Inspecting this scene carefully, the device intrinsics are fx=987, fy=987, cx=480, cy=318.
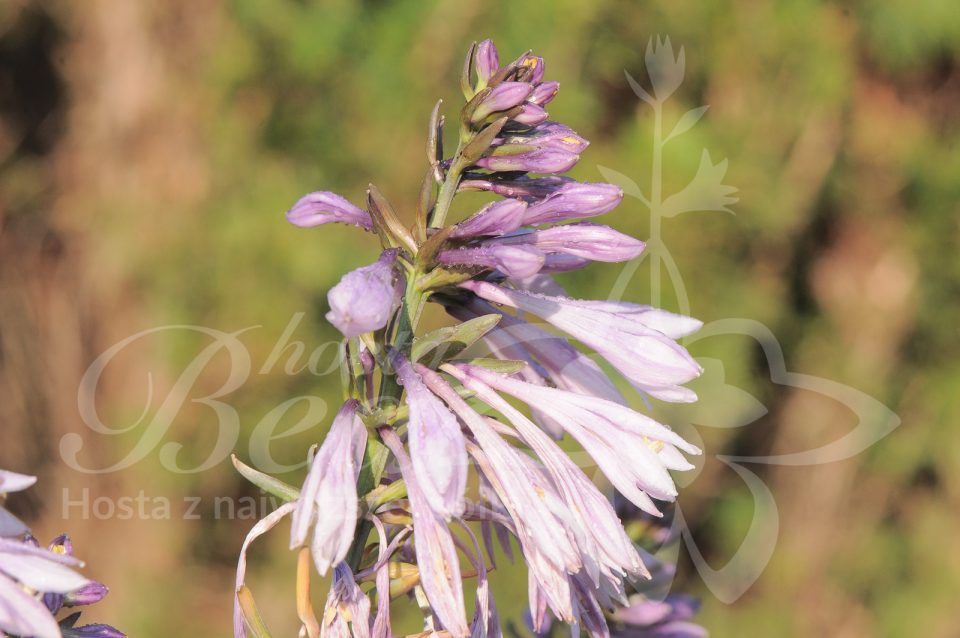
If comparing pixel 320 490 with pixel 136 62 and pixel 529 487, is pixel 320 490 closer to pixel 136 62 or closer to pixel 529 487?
pixel 529 487

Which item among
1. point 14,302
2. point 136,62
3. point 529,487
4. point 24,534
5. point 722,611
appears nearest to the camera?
point 24,534

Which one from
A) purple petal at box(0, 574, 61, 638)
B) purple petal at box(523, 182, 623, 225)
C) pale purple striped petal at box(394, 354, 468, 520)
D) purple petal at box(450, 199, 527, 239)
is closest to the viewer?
purple petal at box(0, 574, 61, 638)

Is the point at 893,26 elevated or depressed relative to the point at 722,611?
elevated

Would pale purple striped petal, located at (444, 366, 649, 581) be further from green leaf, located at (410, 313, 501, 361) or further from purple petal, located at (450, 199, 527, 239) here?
purple petal, located at (450, 199, 527, 239)

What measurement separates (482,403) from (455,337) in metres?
0.10

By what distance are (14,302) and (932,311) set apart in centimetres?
438

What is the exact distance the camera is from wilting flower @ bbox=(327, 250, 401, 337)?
0.96 metres

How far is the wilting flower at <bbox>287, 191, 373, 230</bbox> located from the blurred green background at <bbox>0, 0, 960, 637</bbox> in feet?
8.50

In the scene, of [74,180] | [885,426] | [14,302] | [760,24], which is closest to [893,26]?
[760,24]

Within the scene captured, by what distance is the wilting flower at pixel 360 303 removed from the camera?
96cm

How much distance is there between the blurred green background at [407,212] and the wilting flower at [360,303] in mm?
2758

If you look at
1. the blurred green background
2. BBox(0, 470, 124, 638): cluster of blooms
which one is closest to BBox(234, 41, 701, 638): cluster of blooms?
BBox(0, 470, 124, 638): cluster of blooms

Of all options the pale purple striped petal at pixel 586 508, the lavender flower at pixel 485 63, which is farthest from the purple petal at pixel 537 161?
the pale purple striped petal at pixel 586 508

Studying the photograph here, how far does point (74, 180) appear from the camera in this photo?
438cm
